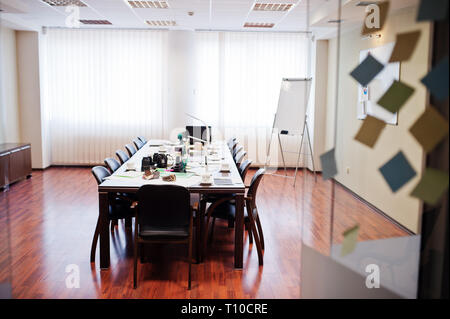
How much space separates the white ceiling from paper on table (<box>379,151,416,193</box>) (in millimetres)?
4690

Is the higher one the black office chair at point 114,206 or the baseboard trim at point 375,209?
the baseboard trim at point 375,209

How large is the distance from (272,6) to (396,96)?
18.6 feet

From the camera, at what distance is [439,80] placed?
4.83ft

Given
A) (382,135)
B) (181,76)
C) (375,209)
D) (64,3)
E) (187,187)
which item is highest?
(64,3)

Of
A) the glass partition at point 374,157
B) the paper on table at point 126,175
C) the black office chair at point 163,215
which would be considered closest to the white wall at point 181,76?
the paper on table at point 126,175

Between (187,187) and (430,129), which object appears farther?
(187,187)

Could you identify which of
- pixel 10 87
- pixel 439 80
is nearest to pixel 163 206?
pixel 439 80

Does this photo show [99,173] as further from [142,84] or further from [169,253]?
[142,84]

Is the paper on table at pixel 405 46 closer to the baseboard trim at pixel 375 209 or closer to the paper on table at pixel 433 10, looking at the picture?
the paper on table at pixel 433 10

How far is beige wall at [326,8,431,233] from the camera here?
61.2 inches

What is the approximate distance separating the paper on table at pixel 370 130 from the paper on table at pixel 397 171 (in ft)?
0.37

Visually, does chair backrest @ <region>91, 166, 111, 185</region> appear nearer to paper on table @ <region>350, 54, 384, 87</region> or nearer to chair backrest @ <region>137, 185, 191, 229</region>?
chair backrest @ <region>137, 185, 191, 229</region>

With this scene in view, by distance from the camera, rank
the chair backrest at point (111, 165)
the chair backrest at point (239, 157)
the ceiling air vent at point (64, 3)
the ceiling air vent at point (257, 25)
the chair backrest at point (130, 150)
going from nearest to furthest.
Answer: the chair backrest at point (111, 165) < the chair backrest at point (239, 157) < the chair backrest at point (130, 150) < the ceiling air vent at point (64, 3) < the ceiling air vent at point (257, 25)

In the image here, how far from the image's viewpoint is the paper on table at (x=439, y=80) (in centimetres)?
146
